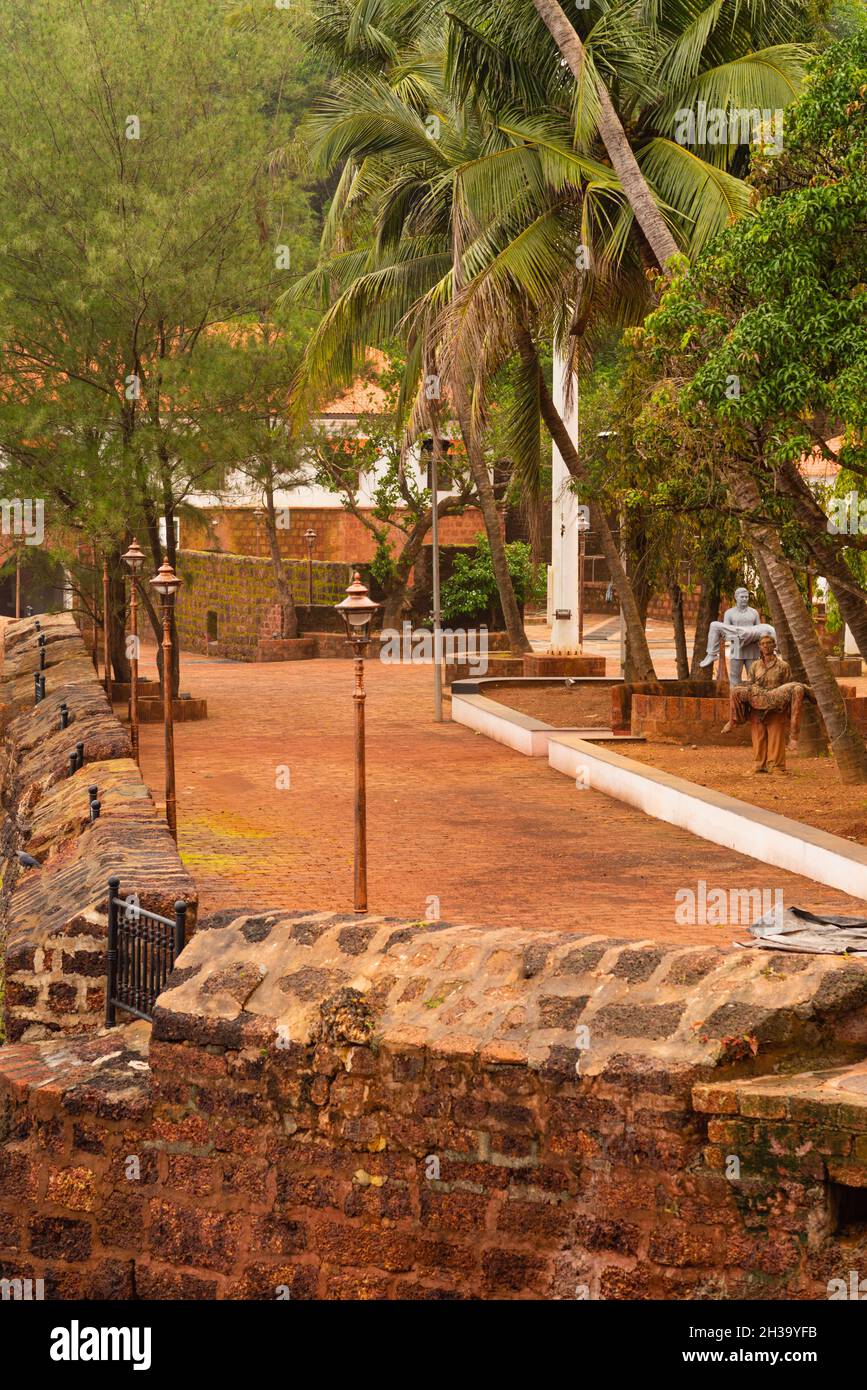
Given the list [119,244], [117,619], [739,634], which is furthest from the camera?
[117,619]

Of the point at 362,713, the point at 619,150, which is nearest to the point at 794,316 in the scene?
the point at 362,713

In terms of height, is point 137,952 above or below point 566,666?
below

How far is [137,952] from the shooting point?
916 centimetres

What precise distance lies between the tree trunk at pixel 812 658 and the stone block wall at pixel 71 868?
6059 millimetres

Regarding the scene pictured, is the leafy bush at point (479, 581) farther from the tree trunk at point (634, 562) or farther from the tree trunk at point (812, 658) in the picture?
the tree trunk at point (812, 658)

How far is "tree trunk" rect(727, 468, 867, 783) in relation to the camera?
15859 mm

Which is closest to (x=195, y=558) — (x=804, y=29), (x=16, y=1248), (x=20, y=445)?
(x=20, y=445)

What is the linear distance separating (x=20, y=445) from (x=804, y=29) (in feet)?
38.7

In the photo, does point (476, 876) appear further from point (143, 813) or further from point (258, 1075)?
point (258, 1075)

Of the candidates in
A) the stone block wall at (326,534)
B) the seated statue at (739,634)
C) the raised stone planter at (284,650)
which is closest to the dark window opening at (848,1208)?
the seated statue at (739,634)

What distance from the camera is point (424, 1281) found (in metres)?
7.65

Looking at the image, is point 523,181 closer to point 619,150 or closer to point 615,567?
point 619,150

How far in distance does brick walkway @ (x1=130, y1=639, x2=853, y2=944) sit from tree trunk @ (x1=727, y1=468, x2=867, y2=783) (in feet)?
6.32

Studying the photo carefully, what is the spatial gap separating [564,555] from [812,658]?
46.9ft
